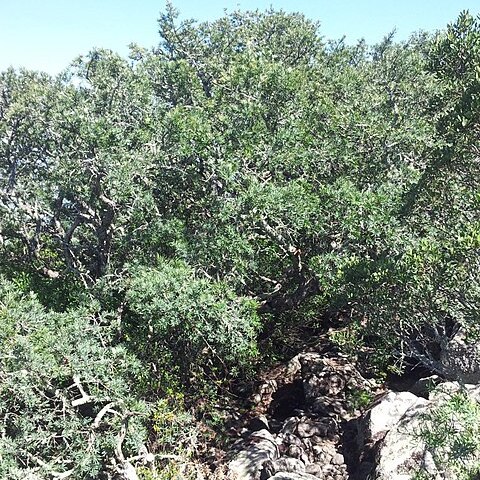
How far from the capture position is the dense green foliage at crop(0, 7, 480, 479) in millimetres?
9680

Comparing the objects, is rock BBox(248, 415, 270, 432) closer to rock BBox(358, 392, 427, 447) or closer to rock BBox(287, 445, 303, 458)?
rock BBox(287, 445, 303, 458)

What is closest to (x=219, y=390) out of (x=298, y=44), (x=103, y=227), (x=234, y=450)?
(x=234, y=450)

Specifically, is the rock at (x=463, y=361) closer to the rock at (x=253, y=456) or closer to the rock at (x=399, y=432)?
the rock at (x=399, y=432)

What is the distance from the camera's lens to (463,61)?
9469 millimetres

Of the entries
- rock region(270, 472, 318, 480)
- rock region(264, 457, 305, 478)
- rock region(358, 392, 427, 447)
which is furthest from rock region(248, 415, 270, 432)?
rock region(270, 472, 318, 480)

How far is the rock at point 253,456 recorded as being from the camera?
1190 centimetres

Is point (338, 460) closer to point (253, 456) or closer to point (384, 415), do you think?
point (384, 415)

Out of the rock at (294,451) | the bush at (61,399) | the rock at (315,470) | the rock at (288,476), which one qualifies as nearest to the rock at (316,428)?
the rock at (294,451)

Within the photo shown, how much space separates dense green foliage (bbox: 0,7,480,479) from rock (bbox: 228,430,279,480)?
1.89 meters

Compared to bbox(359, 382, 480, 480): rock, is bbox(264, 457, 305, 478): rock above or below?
below

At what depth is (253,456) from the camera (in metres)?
12.3

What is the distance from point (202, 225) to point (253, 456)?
18.4 ft

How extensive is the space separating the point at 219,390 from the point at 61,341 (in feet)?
22.1

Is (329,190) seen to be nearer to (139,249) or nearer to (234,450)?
(139,249)
